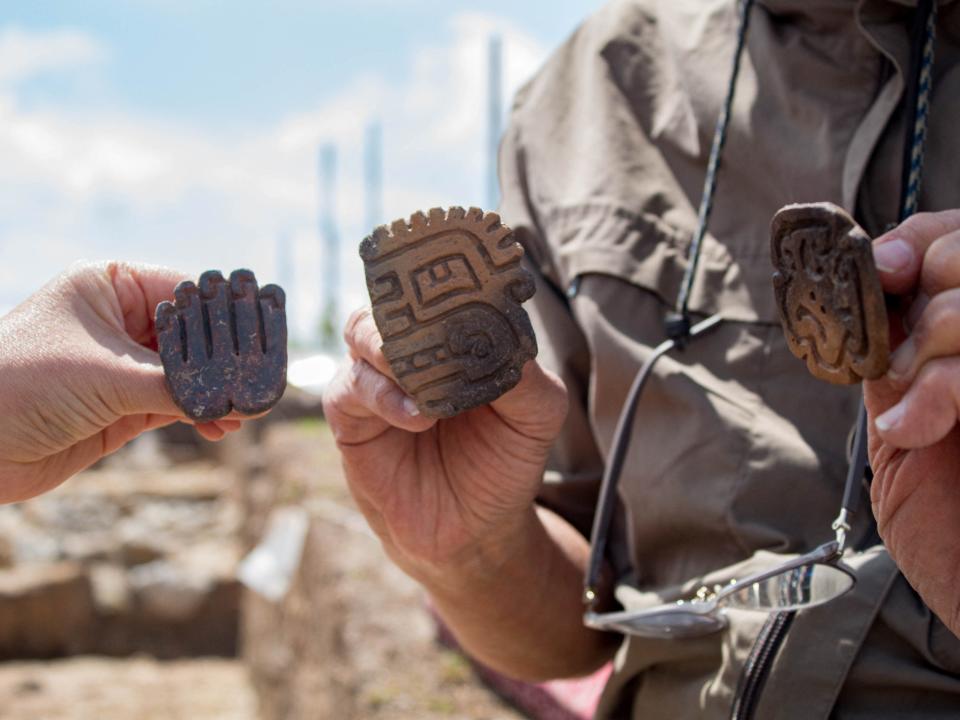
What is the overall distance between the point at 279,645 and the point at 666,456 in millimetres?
5220

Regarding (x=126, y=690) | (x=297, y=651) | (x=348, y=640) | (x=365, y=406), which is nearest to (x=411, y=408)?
(x=365, y=406)

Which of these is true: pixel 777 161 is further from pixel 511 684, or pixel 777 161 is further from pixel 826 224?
pixel 511 684

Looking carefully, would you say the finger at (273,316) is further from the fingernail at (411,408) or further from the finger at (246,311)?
the fingernail at (411,408)

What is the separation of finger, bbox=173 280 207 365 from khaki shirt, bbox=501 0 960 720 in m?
0.63

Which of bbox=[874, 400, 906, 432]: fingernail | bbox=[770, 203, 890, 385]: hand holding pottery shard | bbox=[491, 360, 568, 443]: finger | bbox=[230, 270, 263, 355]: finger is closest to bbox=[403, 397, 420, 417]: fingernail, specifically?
bbox=[491, 360, 568, 443]: finger

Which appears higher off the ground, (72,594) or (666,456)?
(666,456)

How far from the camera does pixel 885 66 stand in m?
1.51

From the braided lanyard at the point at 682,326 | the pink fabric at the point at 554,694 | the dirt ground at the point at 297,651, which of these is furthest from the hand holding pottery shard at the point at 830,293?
the dirt ground at the point at 297,651

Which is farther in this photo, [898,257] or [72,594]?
[72,594]

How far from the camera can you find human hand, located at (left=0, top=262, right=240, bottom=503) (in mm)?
1331

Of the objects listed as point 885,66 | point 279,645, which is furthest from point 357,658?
point 279,645

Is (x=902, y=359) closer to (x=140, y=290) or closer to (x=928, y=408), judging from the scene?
(x=928, y=408)

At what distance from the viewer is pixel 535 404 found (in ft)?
4.58

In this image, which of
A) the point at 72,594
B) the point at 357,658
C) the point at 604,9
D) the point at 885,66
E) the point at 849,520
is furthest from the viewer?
the point at 72,594
